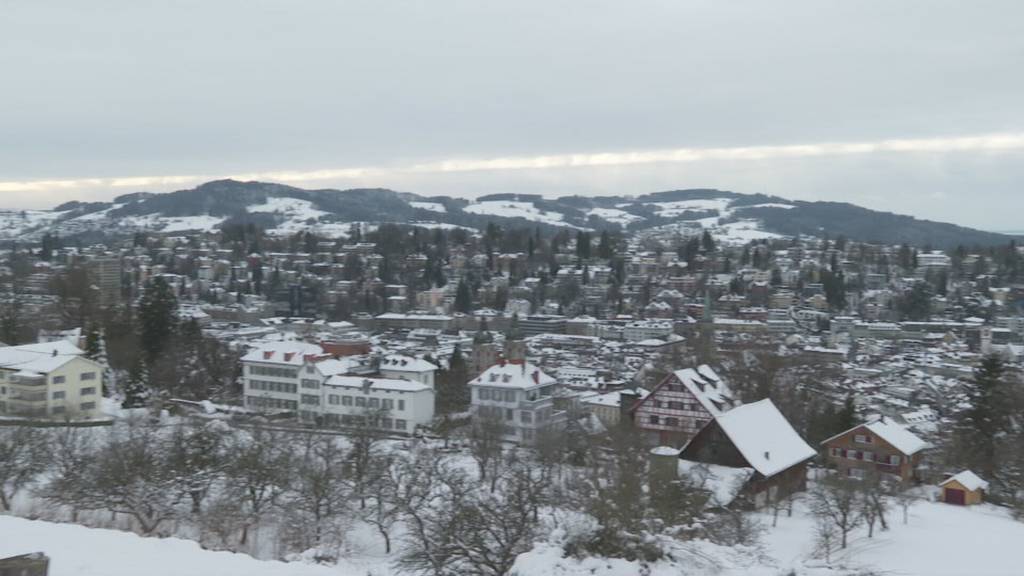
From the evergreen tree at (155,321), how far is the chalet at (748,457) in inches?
877

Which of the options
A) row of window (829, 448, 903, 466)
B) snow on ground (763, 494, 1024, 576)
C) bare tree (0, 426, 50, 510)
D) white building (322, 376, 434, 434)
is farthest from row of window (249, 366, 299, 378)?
snow on ground (763, 494, 1024, 576)

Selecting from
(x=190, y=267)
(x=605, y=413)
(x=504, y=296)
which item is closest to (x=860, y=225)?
(x=504, y=296)

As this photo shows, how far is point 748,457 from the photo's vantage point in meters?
19.8

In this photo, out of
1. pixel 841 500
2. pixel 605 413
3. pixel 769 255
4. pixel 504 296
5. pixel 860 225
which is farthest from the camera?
pixel 860 225

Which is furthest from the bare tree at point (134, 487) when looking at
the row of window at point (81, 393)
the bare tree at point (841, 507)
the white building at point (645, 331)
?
the white building at point (645, 331)

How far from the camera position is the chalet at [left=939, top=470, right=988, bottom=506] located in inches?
789

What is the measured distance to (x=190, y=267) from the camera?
Answer: 10956 centimetres

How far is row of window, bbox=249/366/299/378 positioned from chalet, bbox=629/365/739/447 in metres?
13.0

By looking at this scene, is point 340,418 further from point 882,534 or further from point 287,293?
point 287,293

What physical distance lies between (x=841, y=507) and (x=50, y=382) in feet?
76.5

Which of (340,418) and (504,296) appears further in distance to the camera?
(504,296)

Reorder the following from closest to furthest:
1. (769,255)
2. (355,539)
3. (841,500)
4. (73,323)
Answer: (841,500) → (355,539) → (73,323) → (769,255)

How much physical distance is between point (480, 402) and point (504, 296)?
5866cm

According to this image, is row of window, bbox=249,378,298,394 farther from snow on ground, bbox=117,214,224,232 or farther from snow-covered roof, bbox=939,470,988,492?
snow on ground, bbox=117,214,224,232
